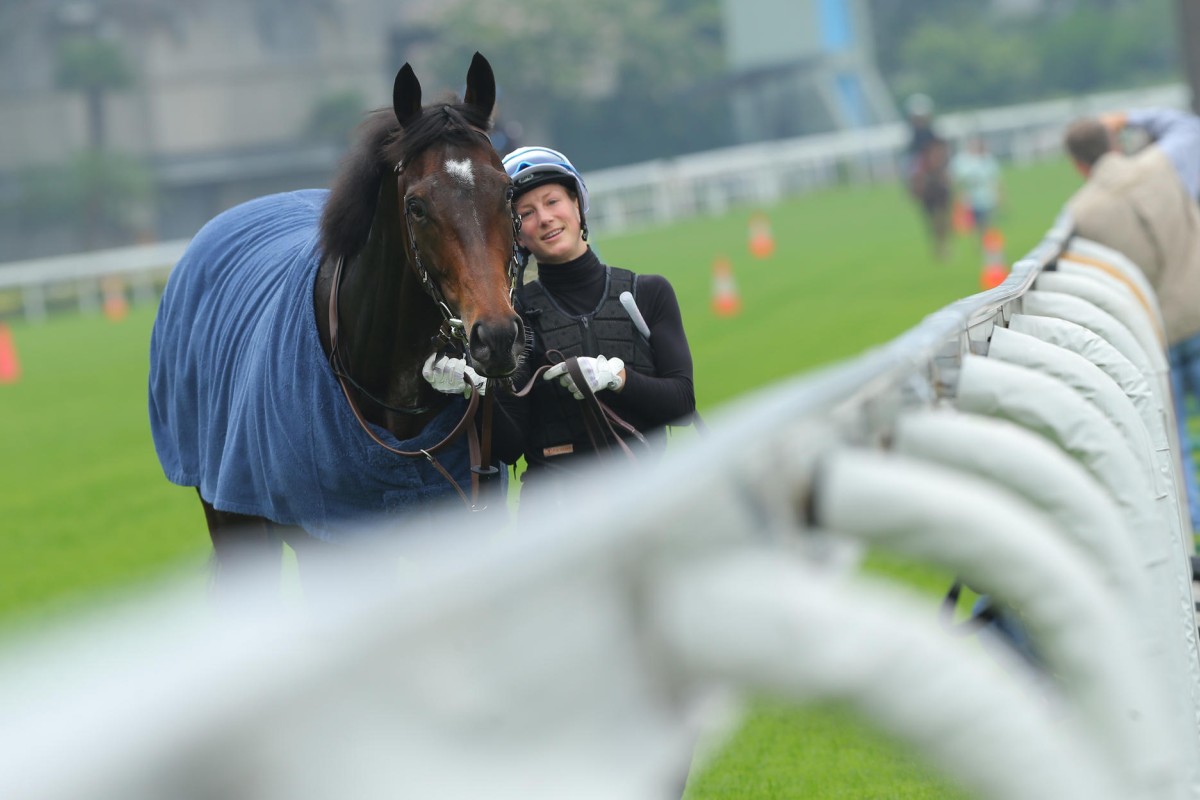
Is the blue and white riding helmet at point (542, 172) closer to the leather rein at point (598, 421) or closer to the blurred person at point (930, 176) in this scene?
the leather rein at point (598, 421)

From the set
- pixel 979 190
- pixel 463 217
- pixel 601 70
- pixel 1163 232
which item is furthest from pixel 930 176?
pixel 601 70

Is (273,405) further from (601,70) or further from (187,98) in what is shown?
(601,70)

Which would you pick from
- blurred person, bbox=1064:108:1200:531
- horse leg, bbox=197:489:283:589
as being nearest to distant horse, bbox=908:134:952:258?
blurred person, bbox=1064:108:1200:531

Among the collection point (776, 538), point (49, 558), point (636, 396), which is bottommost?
point (49, 558)

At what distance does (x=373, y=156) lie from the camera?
391 cm

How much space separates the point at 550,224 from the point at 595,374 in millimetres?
421

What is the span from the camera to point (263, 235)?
4938 millimetres

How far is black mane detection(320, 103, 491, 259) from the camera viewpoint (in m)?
3.76

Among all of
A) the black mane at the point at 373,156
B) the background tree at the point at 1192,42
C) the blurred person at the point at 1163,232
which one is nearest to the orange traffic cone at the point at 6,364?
the background tree at the point at 1192,42

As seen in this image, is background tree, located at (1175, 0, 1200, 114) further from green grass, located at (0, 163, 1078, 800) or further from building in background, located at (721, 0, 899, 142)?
building in background, located at (721, 0, 899, 142)

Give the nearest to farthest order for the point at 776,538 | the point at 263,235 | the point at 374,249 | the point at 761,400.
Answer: the point at 776,538 → the point at 761,400 → the point at 374,249 → the point at 263,235

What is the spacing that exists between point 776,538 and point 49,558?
7.31m

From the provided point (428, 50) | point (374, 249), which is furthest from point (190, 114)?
point (374, 249)

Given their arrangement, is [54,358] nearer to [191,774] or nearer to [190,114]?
[191,774]
